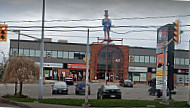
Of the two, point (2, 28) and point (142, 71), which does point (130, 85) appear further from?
point (2, 28)

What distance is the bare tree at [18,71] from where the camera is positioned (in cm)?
2227

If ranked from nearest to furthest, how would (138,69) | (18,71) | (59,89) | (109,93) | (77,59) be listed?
(18,71)
(109,93)
(59,89)
(77,59)
(138,69)

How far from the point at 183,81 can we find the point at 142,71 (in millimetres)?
11297

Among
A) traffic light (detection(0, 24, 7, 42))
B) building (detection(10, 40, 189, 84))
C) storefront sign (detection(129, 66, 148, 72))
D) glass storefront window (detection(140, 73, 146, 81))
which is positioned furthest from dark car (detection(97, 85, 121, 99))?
glass storefront window (detection(140, 73, 146, 81))

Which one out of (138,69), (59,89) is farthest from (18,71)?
(138,69)

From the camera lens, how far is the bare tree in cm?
2227

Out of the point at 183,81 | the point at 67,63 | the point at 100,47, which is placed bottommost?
the point at 183,81

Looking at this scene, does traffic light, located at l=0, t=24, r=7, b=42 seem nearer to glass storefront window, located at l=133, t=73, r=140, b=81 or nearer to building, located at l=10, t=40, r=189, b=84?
building, located at l=10, t=40, r=189, b=84

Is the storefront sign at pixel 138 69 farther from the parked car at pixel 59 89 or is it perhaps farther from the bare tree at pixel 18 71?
the bare tree at pixel 18 71

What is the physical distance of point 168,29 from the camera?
24.1 metres

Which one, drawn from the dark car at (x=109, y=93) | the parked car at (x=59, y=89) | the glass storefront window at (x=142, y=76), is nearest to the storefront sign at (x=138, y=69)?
the glass storefront window at (x=142, y=76)

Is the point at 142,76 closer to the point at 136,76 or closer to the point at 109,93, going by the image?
the point at 136,76

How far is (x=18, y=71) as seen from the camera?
22281 mm

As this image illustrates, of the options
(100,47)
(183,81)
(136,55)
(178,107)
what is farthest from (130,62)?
(178,107)
